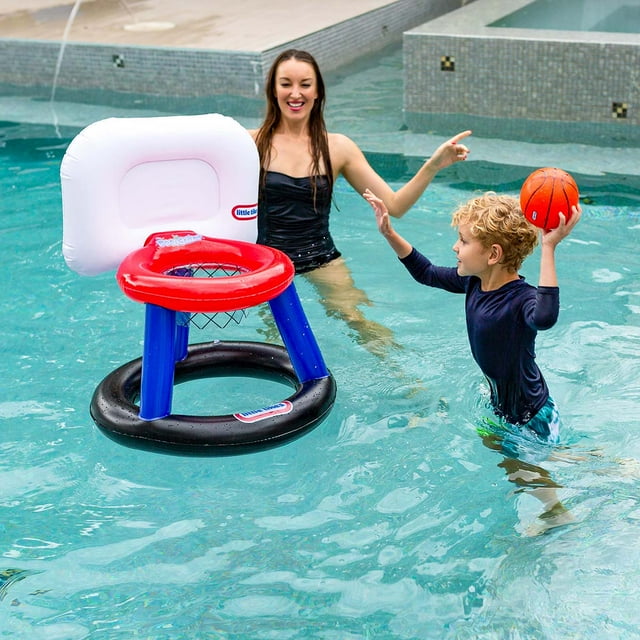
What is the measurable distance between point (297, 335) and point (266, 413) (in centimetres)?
33

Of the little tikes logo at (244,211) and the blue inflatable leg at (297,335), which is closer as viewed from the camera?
the blue inflatable leg at (297,335)

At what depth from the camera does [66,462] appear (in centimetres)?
381

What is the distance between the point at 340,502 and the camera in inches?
138

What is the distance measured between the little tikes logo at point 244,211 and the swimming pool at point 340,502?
0.79 m

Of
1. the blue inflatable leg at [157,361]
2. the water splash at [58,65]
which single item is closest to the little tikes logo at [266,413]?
the blue inflatable leg at [157,361]

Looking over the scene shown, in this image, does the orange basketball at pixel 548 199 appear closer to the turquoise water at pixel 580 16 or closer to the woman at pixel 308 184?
the woman at pixel 308 184

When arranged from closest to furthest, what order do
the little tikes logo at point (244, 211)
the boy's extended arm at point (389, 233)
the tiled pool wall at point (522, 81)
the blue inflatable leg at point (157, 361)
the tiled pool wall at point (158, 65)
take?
the boy's extended arm at point (389, 233) < the blue inflatable leg at point (157, 361) < the little tikes logo at point (244, 211) < the tiled pool wall at point (522, 81) < the tiled pool wall at point (158, 65)

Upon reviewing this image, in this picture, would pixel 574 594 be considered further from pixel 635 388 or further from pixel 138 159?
pixel 138 159

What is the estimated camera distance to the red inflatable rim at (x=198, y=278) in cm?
347

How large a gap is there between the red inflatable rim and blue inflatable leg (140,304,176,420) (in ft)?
0.24

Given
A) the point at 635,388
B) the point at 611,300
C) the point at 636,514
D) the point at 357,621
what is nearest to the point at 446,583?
the point at 357,621

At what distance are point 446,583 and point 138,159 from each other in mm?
1891

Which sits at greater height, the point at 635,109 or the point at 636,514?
the point at 635,109

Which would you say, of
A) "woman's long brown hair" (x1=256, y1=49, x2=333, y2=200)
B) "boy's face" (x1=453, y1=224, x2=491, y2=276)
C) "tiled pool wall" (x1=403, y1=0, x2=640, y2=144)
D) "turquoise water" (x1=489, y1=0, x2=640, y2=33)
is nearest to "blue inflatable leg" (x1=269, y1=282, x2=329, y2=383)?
"woman's long brown hair" (x1=256, y1=49, x2=333, y2=200)
